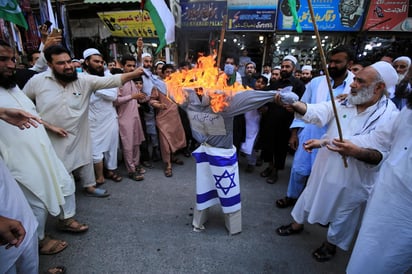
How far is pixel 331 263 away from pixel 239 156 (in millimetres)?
3457

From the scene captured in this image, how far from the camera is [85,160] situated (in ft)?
11.1

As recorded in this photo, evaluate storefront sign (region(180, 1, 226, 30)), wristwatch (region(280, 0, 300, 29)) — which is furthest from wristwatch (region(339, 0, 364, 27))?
storefront sign (region(180, 1, 226, 30))

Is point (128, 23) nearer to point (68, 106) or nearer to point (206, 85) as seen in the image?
point (68, 106)

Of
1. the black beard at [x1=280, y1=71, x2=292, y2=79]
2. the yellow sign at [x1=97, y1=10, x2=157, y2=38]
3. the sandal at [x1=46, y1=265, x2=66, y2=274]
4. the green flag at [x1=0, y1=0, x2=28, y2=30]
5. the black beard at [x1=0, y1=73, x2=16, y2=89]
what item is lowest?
the sandal at [x1=46, y1=265, x2=66, y2=274]

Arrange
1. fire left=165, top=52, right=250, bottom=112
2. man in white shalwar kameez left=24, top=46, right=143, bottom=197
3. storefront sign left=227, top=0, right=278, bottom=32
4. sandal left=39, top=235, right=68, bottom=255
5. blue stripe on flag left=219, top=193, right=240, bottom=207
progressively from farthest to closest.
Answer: storefront sign left=227, top=0, right=278, bottom=32 → man in white shalwar kameez left=24, top=46, right=143, bottom=197 → blue stripe on flag left=219, top=193, right=240, bottom=207 → sandal left=39, top=235, right=68, bottom=255 → fire left=165, top=52, right=250, bottom=112

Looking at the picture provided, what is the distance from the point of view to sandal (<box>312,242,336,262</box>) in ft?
8.67

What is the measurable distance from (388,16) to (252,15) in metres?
5.30

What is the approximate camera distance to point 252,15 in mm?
9875

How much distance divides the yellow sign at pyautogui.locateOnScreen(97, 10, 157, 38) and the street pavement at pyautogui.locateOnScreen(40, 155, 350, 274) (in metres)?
7.53

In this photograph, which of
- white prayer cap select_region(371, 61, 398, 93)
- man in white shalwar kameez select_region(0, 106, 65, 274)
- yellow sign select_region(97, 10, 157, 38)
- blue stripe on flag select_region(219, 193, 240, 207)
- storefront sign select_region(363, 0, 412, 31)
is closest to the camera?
man in white shalwar kameez select_region(0, 106, 65, 274)

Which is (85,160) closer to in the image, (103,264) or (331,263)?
(103,264)

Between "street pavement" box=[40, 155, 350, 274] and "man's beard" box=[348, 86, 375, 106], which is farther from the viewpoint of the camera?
"street pavement" box=[40, 155, 350, 274]

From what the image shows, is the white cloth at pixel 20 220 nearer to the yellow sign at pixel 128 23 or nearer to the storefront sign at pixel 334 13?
the yellow sign at pixel 128 23

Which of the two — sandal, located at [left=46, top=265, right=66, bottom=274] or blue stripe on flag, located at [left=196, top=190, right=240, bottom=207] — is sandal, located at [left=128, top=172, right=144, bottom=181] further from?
sandal, located at [left=46, top=265, right=66, bottom=274]
